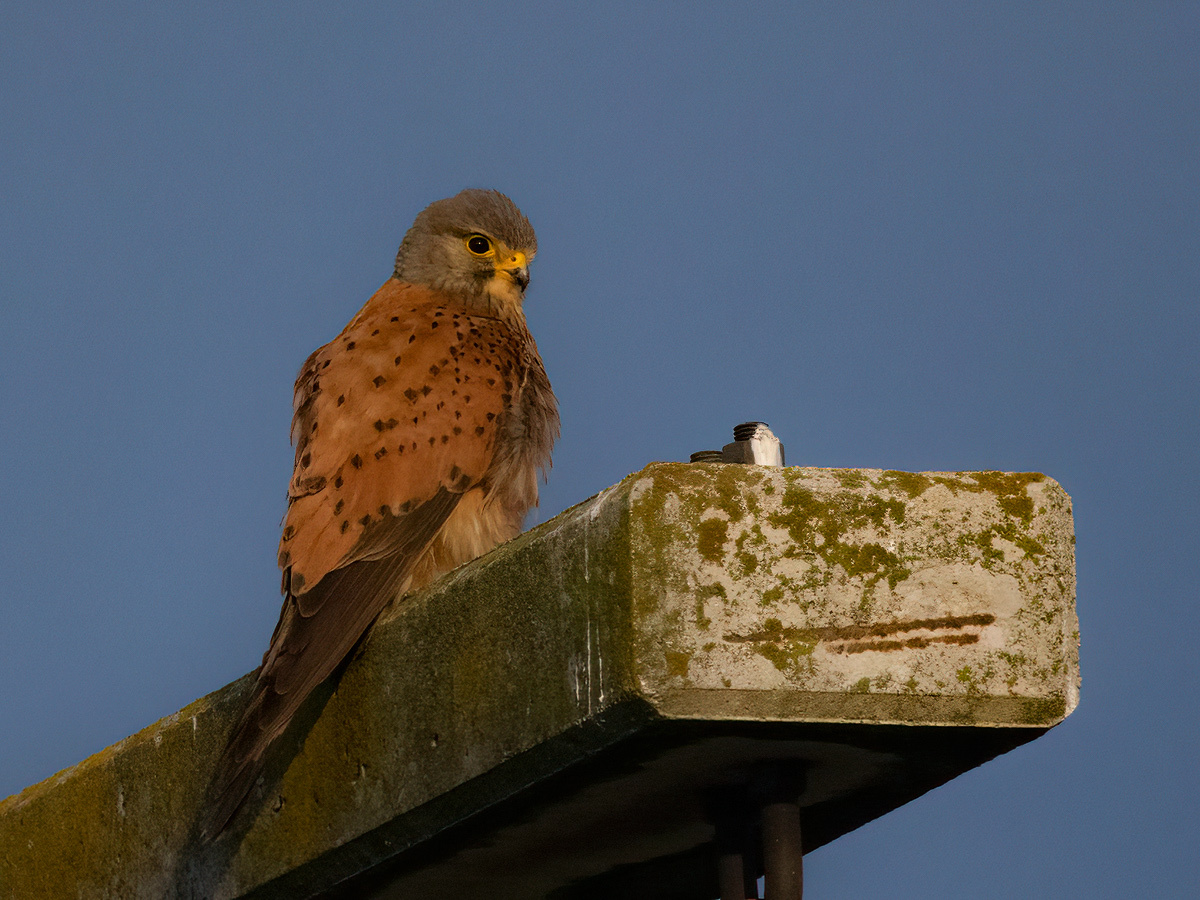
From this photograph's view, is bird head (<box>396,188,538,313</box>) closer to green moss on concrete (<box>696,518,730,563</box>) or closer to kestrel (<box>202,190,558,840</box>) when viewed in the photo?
kestrel (<box>202,190,558,840</box>)

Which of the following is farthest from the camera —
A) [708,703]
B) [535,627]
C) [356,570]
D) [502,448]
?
[502,448]

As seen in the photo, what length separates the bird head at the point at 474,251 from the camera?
17.1ft

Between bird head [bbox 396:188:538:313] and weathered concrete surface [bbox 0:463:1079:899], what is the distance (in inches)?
81.7

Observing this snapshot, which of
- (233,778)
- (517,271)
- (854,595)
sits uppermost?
(517,271)

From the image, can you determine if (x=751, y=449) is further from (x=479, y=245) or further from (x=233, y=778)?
(x=479, y=245)

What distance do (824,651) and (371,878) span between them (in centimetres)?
125

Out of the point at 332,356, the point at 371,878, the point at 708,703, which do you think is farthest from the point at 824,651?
the point at 332,356

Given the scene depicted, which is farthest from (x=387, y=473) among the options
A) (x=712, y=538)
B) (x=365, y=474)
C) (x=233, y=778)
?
(x=712, y=538)

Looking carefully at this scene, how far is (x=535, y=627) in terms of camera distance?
284 cm

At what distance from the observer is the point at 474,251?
208 inches

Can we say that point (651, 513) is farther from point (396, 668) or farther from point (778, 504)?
point (396, 668)

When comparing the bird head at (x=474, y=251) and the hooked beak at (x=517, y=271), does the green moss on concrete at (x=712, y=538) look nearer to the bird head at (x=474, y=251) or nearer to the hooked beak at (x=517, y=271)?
the bird head at (x=474, y=251)

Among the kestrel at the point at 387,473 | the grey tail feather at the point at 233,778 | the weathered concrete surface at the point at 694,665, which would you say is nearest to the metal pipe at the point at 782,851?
the weathered concrete surface at the point at 694,665

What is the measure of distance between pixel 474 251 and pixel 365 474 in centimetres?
169
